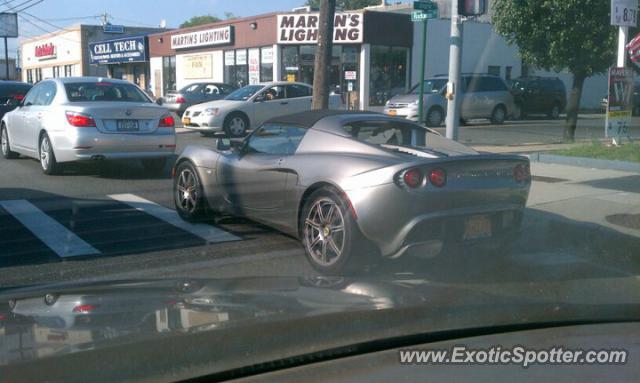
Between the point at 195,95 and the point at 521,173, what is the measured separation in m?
20.7

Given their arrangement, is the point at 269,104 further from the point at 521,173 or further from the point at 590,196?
the point at 521,173

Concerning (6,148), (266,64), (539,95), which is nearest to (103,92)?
(6,148)

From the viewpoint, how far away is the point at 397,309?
101 inches

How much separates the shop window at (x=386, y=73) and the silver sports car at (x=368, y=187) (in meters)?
25.0

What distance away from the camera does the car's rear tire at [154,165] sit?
472 inches

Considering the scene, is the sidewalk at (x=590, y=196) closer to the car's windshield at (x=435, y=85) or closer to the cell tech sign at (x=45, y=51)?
the car's windshield at (x=435, y=85)

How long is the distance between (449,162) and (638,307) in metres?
2.82

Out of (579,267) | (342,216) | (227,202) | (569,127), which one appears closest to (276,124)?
(227,202)

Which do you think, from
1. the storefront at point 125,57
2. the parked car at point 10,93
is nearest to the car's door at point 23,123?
the parked car at point 10,93

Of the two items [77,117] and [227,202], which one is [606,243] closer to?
[227,202]

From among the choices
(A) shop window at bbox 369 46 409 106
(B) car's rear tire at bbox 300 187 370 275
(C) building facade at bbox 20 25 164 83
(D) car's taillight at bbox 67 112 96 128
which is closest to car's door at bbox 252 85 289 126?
(D) car's taillight at bbox 67 112 96 128

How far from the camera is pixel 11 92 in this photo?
17.5 m

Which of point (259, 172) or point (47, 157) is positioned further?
point (47, 157)

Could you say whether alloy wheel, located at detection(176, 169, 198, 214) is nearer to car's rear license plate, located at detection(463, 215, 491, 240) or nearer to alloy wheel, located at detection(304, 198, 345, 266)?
alloy wheel, located at detection(304, 198, 345, 266)
